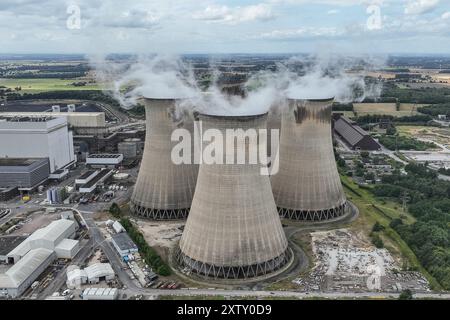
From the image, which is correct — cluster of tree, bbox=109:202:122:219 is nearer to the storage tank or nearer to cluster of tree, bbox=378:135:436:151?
the storage tank

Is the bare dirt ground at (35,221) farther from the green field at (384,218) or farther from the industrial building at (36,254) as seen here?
the green field at (384,218)

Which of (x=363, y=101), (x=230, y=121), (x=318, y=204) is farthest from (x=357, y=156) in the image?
(x=363, y=101)

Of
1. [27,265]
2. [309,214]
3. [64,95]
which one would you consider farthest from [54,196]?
[64,95]

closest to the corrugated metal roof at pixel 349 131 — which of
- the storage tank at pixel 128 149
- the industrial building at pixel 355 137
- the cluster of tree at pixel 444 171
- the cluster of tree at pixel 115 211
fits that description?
the industrial building at pixel 355 137

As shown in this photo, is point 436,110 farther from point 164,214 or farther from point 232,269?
point 232,269

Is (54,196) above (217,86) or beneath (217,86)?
beneath
